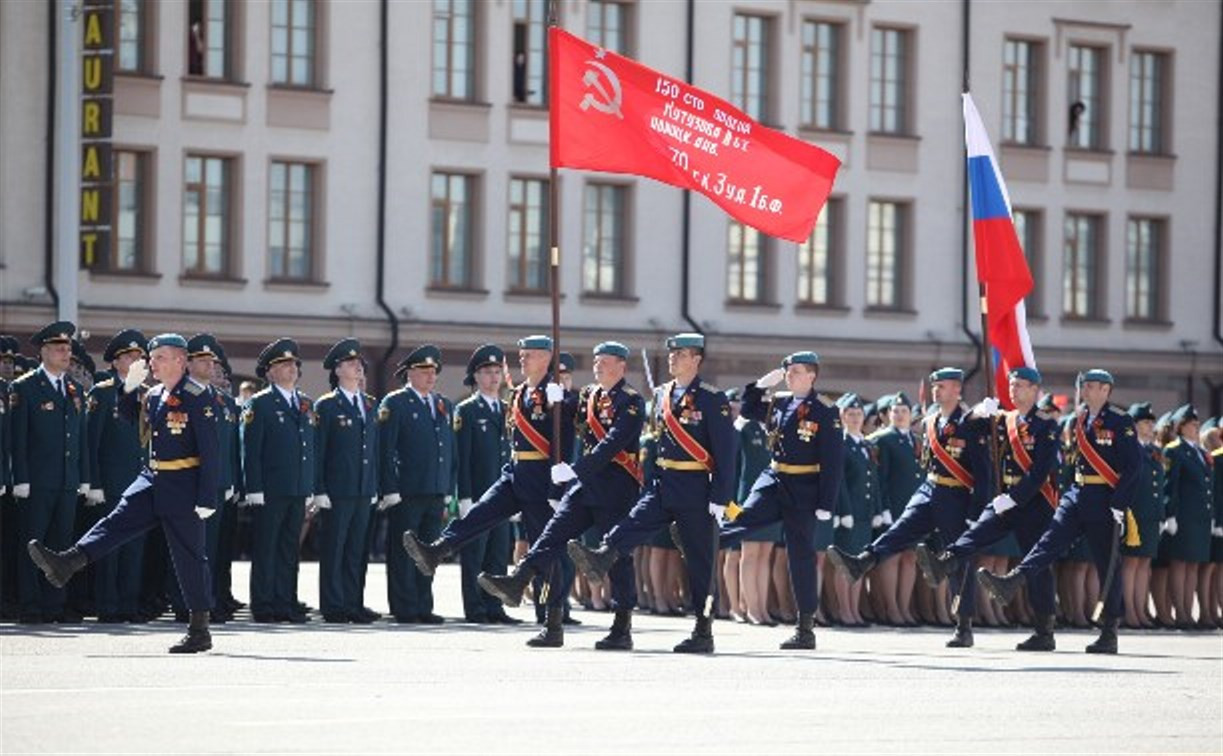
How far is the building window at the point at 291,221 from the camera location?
139 ft

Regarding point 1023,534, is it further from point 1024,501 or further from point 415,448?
point 415,448

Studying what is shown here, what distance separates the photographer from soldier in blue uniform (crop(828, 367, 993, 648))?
21.2 metres

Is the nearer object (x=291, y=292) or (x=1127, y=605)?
(x=1127, y=605)

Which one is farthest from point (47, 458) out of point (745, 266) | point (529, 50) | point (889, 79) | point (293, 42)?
point (889, 79)

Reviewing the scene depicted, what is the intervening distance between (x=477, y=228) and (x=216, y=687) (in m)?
28.5

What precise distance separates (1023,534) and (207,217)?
74.4 ft

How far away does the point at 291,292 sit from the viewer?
139 ft

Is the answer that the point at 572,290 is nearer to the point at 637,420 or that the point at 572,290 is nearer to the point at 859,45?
the point at 859,45

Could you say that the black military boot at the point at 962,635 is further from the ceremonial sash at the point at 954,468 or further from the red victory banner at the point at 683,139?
the red victory banner at the point at 683,139

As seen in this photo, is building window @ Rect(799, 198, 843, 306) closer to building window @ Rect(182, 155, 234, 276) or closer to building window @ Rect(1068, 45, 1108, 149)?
building window @ Rect(1068, 45, 1108, 149)

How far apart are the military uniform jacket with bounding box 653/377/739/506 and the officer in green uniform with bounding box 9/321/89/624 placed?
418 cm

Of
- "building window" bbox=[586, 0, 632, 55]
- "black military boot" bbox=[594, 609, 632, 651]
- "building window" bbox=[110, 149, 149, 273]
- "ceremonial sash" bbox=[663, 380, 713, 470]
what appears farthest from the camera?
"building window" bbox=[586, 0, 632, 55]

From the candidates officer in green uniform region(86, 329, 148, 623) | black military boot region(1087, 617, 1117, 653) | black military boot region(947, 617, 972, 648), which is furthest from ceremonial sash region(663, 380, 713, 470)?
officer in green uniform region(86, 329, 148, 623)

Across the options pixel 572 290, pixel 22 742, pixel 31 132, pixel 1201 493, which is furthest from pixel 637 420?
pixel 572 290
